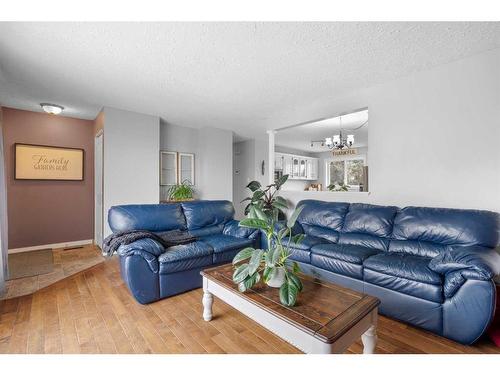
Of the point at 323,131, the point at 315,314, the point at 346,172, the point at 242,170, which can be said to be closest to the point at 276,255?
the point at 315,314

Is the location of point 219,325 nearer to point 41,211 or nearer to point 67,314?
point 67,314

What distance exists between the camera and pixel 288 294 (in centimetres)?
139

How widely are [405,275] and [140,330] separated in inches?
86.0

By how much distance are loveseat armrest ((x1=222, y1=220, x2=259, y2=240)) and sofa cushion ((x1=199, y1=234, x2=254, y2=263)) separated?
3.0 inches

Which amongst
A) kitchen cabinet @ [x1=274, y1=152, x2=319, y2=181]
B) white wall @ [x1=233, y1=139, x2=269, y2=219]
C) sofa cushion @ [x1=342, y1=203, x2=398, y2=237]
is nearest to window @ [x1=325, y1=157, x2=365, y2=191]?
kitchen cabinet @ [x1=274, y1=152, x2=319, y2=181]

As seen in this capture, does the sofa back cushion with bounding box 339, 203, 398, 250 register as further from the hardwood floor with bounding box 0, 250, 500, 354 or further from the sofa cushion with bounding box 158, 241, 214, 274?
the sofa cushion with bounding box 158, 241, 214, 274

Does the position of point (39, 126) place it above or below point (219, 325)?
above

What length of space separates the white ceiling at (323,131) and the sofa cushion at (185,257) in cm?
292

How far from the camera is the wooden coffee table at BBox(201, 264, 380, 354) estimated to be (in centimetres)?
117

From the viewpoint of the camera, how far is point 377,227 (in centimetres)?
262

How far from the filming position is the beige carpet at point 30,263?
2985 millimetres

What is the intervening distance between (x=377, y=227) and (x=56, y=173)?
208 inches
